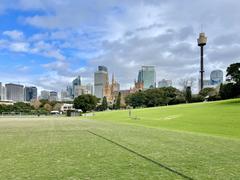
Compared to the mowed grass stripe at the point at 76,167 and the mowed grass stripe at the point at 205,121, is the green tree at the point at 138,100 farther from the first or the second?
the mowed grass stripe at the point at 76,167

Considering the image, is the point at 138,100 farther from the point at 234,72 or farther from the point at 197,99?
the point at 234,72

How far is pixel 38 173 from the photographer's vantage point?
273 inches

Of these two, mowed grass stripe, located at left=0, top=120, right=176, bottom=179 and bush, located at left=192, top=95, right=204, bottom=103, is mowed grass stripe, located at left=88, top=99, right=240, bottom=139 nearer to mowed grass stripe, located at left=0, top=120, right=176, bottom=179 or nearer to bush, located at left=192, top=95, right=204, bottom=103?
mowed grass stripe, located at left=0, top=120, right=176, bottom=179

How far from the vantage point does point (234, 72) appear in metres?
70.5

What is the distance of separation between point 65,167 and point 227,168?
382 cm

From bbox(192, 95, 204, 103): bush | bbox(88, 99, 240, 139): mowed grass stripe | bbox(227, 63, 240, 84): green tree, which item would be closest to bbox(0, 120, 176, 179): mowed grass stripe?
bbox(88, 99, 240, 139): mowed grass stripe

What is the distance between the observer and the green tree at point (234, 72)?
69.7 meters

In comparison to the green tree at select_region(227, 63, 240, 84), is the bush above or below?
below

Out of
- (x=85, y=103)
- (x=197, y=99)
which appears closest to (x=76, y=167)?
(x=197, y=99)

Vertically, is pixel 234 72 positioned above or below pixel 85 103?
above

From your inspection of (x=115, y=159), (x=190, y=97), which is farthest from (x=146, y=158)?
(x=190, y=97)

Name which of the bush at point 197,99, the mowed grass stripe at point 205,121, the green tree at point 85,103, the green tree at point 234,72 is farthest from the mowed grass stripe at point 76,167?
the green tree at point 85,103

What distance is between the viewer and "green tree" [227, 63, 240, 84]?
229ft

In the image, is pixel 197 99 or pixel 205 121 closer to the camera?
pixel 205 121
